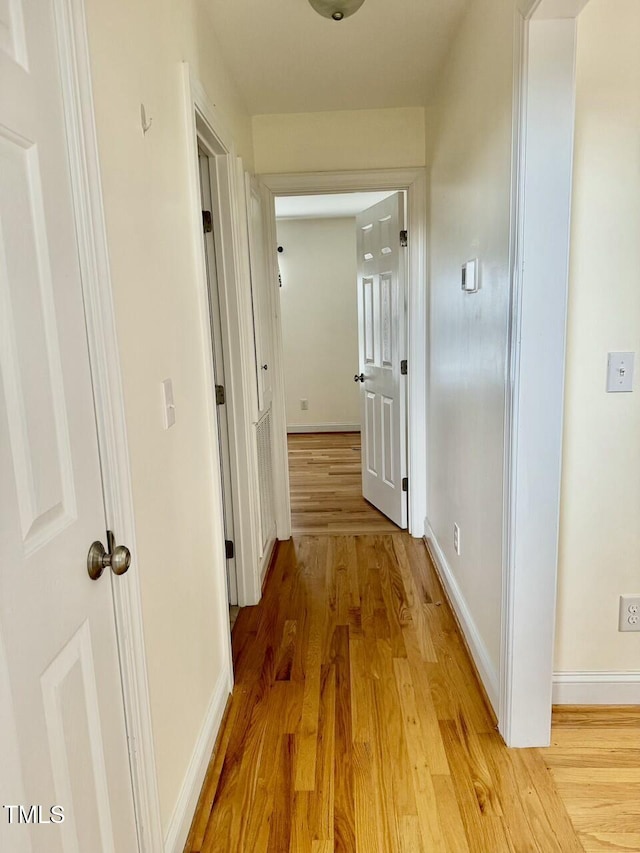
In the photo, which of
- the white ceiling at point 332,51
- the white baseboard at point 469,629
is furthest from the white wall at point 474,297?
the white ceiling at point 332,51

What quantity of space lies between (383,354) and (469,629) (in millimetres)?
1858

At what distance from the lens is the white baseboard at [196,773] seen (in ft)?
4.51

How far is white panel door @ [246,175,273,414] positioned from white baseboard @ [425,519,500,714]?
1.21m

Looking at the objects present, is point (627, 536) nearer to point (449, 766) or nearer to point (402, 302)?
point (449, 766)

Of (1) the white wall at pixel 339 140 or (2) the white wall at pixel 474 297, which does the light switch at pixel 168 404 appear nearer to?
(2) the white wall at pixel 474 297

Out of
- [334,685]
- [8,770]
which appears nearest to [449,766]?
[334,685]

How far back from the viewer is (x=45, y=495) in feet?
2.78

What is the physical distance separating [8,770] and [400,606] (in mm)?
2081

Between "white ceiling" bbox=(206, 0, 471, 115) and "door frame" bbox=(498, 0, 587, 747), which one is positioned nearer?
"door frame" bbox=(498, 0, 587, 747)

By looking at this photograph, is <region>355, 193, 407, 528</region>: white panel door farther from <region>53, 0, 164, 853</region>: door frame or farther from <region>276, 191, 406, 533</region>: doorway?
<region>53, 0, 164, 853</region>: door frame

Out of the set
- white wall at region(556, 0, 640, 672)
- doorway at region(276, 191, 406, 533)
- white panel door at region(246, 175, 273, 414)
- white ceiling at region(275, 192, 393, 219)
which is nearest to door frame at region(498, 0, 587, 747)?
white wall at region(556, 0, 640, 672)

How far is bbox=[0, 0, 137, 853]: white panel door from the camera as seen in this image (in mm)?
755

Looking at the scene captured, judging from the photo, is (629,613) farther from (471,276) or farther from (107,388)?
(107,388)

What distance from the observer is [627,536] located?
5.98 feet
